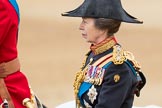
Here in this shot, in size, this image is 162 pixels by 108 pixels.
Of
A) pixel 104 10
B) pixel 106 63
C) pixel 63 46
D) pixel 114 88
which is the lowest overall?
pixel 63 46

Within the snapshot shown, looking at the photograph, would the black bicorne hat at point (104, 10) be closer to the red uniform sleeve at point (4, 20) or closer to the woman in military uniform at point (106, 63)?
the woman in military uniform at point (106, 63)

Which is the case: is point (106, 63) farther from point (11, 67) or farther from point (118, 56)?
point (11, 67)

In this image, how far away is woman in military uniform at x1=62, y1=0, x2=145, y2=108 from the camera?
3467 millimetres

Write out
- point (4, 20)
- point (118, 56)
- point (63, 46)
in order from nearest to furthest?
point (4, 20), point (118, 56), point (63, 46)

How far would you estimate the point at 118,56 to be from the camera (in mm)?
3523

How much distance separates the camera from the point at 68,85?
6816 mm

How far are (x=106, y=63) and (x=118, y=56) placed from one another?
0.24 ft

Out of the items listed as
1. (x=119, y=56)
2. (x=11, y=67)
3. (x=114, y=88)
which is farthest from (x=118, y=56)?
(x=11, y=67)

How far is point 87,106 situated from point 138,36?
15.1 feet

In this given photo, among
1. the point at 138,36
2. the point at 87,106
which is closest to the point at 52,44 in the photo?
the point at 138,36

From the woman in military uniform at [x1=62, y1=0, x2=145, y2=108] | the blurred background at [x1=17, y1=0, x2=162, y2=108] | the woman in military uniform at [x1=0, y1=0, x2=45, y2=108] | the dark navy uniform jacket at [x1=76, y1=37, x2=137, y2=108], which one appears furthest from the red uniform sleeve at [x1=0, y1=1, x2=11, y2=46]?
the blurred background at [x1=17, y1=0, x2=162, y2=108]

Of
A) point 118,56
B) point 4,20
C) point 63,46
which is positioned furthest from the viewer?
point 63,46

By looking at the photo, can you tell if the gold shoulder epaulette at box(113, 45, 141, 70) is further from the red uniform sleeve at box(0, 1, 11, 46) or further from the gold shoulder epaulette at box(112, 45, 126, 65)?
the red uniform sleeve at box(0, 1, 11, 46)

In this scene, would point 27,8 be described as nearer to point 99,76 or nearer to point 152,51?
point 152,51
